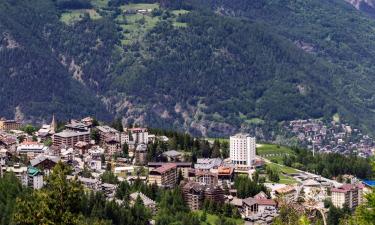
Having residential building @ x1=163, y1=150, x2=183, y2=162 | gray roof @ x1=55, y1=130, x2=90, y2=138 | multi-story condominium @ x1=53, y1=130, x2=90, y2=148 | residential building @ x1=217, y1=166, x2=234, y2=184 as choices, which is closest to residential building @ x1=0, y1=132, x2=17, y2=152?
multi-story condominium @ x1=53, y1=130, x2=90, y2=148

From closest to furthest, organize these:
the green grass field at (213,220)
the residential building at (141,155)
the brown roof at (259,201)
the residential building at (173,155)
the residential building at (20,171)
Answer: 1. the green grass field at (213,220)
2. the residential building at (20,171)
3. the brown roof at (259,201)
4. the residential building at (141,155)
5. the residential building at (173,155)

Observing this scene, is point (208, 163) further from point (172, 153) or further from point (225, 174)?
point (172, 153)

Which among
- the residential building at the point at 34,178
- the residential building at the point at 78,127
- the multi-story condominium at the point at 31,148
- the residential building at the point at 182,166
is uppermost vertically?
Result: the residential building at the point at 34,178

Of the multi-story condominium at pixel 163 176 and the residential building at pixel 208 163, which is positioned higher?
the multi-story condominium at pixel 163 176

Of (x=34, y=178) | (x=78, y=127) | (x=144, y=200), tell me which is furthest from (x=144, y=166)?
(x=34, y=178)

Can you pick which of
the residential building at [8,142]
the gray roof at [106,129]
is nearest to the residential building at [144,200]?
the residential building at [8,142]

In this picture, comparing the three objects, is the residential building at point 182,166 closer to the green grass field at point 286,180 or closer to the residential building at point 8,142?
the green grass field at point 286,180
